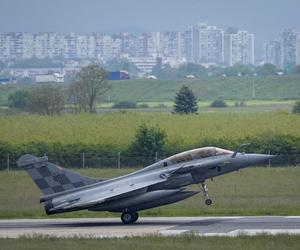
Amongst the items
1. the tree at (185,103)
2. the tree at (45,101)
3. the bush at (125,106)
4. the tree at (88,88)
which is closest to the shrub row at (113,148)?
the tree at (185,103)

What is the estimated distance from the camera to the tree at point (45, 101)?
111 meters

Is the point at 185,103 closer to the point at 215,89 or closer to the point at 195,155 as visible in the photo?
the point at 215,89

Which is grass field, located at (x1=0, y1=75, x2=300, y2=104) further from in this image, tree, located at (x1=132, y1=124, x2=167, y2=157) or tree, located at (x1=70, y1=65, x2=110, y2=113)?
tree, located at (x1=132, y1=124, x2=167, y2=157)

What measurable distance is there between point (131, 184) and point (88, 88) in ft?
288

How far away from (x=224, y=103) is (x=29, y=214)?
98.2 m

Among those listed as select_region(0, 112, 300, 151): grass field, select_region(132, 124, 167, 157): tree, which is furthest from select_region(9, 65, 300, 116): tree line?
select_region(132, 124, 167, 157): tree

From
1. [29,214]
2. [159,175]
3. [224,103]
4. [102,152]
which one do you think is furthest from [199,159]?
[224,103]

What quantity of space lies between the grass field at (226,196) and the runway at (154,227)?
1860 mm

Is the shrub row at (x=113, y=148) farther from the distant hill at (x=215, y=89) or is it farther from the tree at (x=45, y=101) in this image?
the distant hill at (x=215, y=89)

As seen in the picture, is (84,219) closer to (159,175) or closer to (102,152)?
(159,175)

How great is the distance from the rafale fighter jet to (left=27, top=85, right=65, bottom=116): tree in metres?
72.0

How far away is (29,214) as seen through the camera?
41.7 m

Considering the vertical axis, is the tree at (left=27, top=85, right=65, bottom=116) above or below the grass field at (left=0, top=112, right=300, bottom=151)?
above

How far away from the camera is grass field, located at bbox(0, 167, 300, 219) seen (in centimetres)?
4134
